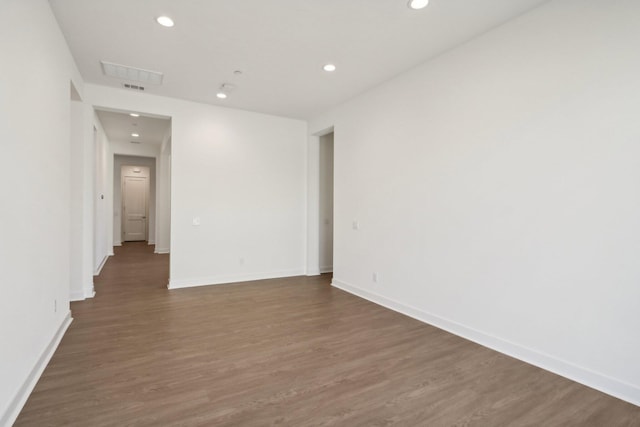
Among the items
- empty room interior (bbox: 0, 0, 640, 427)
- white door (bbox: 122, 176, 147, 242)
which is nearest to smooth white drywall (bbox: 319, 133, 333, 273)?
empty room interior (bbox: 0, 0, 640, 427)

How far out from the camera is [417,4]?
101 inches

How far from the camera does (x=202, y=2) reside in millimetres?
2576

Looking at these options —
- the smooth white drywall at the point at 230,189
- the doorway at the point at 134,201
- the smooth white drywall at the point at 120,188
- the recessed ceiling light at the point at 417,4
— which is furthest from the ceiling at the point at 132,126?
the recessed ceiling light at the point at 417,4

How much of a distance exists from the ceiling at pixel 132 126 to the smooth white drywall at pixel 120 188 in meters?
2.16

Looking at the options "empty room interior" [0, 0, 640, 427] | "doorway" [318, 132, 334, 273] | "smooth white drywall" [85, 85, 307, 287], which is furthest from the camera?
"doorway" [318, 132, 334, 273]

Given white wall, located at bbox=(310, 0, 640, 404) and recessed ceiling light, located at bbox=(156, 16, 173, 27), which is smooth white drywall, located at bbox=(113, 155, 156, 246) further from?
white wall, located at bbox=(310, 0, 640, 404)

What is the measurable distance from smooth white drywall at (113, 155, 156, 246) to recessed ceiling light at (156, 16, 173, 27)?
8.37 metres

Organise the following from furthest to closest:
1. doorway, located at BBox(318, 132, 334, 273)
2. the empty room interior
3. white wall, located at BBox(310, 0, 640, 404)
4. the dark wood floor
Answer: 1. doorway, located at BBox(318, 132, 334, 273)
2. white wall, located at BBox(310, 0, 640, 404)
3. the empty room interior
4. the dark wood floor

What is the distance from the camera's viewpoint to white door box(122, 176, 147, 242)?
10781 mm

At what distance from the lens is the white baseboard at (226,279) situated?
4.91m

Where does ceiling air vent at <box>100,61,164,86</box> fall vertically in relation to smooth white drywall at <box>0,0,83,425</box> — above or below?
above

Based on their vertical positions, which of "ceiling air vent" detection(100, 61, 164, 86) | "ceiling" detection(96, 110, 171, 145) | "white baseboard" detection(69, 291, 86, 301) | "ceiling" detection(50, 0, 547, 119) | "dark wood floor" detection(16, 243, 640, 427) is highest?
"ceiling" detection(96, 110, 171, 145)

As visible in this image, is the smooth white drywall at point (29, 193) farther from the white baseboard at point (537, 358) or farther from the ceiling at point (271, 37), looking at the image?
the white baseboard at point (537, 358)

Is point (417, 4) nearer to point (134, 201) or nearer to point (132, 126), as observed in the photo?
point (132, 126)
